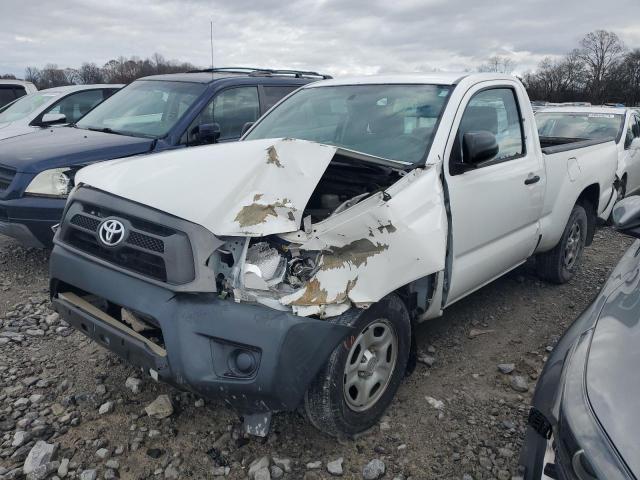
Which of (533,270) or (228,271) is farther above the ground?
(228,271)

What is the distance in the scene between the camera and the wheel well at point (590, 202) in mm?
5043

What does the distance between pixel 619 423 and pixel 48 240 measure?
13.9ft

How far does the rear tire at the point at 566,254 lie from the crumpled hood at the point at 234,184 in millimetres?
A: 2991

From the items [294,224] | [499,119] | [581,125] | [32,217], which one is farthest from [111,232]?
[581,125]

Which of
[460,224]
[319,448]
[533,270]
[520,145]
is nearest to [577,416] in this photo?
[319,448]

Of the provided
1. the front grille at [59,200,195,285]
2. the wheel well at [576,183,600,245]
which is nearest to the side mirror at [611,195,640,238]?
the front grille at [59,200,195,285]

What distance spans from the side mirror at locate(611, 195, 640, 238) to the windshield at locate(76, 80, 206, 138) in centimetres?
401

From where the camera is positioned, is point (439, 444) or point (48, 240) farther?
point (48, 240)

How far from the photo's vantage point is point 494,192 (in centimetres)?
342

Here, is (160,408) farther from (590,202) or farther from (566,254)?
(590,202)

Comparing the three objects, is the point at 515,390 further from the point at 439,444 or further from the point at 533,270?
the point at 533,270

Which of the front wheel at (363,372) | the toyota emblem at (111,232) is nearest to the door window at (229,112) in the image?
the toyota emblem at (111,232)

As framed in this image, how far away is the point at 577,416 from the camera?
1.59 meters

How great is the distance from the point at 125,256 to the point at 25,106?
7.80 metres
